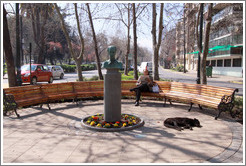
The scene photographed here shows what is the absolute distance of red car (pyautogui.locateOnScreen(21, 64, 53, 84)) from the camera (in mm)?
16234

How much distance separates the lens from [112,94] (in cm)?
559

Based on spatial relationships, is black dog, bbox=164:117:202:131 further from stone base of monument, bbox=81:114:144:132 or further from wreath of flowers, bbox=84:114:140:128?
wreath of flowers, bbox=84:114:140:128

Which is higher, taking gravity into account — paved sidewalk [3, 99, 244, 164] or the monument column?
the monument column

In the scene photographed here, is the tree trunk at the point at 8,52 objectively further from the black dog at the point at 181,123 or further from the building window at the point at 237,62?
the building window at the point at 237,62

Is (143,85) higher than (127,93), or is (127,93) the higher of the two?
(143,85)

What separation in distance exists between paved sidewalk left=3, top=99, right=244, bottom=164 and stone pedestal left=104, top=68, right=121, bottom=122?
26.9 inches

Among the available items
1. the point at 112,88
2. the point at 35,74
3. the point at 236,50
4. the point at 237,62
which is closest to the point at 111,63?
the point at 112,88

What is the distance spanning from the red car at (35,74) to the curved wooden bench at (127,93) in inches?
355

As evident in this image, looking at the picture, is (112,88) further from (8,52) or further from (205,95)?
(8,52)

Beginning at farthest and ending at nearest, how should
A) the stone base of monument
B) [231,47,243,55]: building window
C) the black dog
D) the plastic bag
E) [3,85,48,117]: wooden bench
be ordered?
[231,47,243,55]: building window → the plastic bag → [3,85,48,117]: wooden bench → the black dog → the stone base of monument

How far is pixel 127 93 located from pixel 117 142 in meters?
4.63

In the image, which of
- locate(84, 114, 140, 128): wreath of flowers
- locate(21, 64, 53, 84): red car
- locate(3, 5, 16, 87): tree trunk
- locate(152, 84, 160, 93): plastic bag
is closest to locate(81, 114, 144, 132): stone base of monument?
locate(84, 114, 140, 128): wreath of flowers

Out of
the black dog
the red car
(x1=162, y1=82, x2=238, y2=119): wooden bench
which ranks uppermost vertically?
the red car

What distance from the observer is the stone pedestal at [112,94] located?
5.55 meters
